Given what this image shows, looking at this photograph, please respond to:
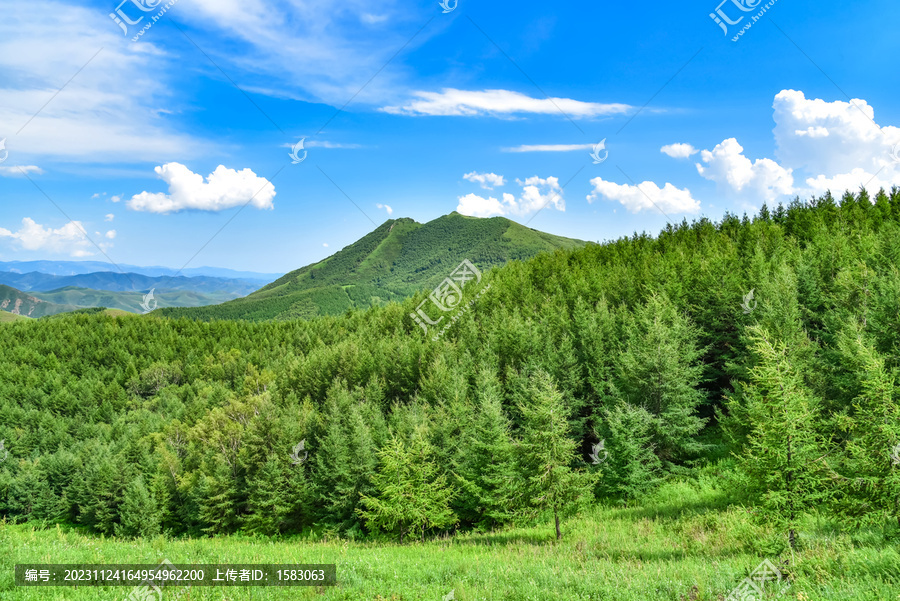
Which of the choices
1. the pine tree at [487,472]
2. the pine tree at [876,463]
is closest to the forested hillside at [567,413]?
the pine tree at [876,463]

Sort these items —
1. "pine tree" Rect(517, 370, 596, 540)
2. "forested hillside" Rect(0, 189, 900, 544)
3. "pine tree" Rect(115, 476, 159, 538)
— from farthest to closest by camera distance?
"pine tree" Rect(115, 476, 159, 538) < "pine tree" Rect(517, 370, 596, 540) < "forested hillside" Rect(0, 189, 900, 544)

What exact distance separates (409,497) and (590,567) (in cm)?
1923

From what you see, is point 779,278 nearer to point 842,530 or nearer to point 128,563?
point 842,530

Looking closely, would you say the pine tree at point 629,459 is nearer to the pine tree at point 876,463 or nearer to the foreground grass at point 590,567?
the foreground grass at point 590,567

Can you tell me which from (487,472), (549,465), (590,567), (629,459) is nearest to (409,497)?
(487,472)

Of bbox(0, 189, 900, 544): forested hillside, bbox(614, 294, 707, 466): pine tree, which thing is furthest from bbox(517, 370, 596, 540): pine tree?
bbox(614, 294, 707, 466): pine tree

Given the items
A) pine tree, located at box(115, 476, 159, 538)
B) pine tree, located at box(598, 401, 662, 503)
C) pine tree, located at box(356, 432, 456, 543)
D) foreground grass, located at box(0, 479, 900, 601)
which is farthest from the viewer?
pine tree, located at box(115, 476, 159, 538)

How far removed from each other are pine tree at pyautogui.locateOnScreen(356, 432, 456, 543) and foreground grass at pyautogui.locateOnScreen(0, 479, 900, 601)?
943 centimetres

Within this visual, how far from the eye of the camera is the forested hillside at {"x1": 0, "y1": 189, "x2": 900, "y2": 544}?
15641 millimetres

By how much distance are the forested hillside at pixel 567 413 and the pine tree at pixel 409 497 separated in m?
0.22

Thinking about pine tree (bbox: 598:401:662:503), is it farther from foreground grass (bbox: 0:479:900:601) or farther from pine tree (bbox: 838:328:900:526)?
pine tree (bbox: 838:328:900:526)

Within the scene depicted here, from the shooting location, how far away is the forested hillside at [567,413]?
15.6 m

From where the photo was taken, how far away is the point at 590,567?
14281 mm

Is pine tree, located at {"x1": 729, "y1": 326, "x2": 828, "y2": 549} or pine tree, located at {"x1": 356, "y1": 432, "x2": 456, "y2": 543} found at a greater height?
pine tree, located at {"x1": 729, "y1": 326, "x2": 828, "y2": 549}
